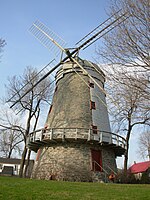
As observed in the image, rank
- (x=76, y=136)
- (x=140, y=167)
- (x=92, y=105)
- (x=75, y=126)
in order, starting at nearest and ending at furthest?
(x=76, y=136) < (x=75, y=126) < (x=92, y=105) < (x=140, y=167)

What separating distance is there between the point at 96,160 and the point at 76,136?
7.33ft

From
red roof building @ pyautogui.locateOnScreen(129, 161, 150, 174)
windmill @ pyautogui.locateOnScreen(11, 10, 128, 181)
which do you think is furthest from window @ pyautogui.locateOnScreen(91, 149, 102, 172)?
red roof building @ pyautogui.locateOnScreen(129, 161, 150, 174)

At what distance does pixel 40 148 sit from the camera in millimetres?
18844

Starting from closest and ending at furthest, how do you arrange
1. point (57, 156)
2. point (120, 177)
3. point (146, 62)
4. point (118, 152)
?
point (146, 62), point (57, 156), point (120, 177), point (118, 152)

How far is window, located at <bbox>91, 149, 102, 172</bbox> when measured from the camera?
55.0 feet

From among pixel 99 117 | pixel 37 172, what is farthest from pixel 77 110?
pixel 37 172

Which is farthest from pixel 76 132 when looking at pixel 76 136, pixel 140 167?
pixel 140 167

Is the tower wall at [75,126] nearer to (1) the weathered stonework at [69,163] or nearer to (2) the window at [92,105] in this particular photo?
(1) the weathered stonework at [69,163]

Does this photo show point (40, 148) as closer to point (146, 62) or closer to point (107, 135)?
point (107, 135)

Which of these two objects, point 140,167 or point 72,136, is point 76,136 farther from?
point 140,167

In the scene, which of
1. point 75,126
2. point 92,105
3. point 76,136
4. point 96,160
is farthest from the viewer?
point 92,105

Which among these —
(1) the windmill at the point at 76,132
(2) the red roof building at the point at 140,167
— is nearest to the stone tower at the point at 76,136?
(1) the windmill at the point at 76,132

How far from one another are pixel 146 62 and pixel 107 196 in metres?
4.97

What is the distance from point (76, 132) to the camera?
16.3 meters
